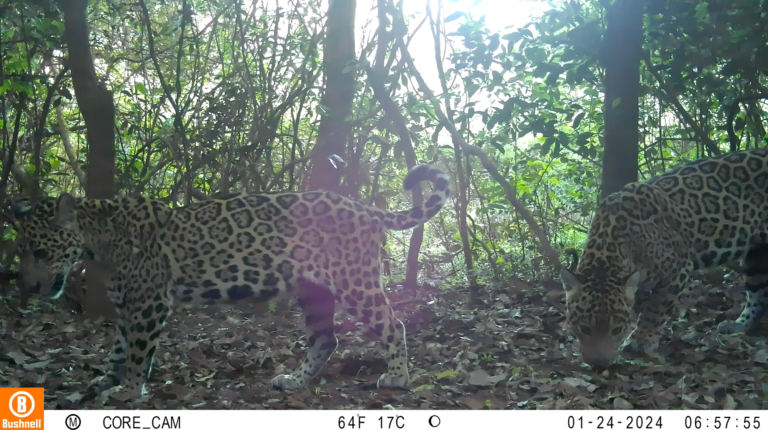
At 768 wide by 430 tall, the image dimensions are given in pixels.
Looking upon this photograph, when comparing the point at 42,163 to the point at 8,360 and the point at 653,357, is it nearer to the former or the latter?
the point at 8,360

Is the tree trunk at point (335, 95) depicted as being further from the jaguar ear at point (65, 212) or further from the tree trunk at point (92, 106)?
the jaguar ear at point (65, 212)

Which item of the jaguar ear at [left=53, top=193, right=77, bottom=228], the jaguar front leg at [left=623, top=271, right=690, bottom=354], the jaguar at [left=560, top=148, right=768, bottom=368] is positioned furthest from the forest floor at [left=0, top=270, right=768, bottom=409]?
the jaguar ear at [left=53, top=193, right=77, bottom=228]

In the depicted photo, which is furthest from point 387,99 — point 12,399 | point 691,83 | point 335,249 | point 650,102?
point 12,399

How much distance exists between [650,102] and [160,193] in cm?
610

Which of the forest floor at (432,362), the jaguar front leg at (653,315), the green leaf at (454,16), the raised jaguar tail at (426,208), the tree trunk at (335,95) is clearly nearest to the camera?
the forest floor at (432,362)

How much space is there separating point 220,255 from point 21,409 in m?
1.59

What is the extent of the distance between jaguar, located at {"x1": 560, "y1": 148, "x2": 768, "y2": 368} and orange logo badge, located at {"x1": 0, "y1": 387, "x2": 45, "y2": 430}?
3203 millimetres

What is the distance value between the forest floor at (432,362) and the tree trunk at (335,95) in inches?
57.0

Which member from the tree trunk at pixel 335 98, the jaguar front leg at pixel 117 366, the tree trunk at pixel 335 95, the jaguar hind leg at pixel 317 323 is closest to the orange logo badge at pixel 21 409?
the jaguar front leg at pixel 117 366

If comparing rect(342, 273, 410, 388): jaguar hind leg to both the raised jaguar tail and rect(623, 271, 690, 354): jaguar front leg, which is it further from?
rect(623, 271, 690, 354): jaguar front leg

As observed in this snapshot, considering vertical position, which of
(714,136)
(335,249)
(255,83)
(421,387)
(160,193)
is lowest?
(421,387)

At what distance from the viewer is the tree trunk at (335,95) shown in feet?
23.3

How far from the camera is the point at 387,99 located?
271 inches

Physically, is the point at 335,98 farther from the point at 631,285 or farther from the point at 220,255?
the point at 631,285
